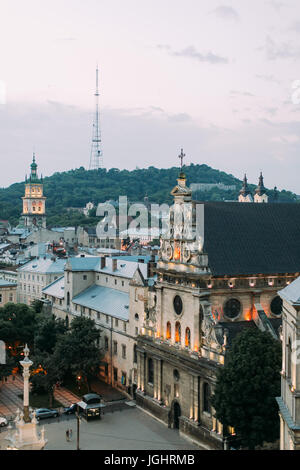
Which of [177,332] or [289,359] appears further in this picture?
[177,332]

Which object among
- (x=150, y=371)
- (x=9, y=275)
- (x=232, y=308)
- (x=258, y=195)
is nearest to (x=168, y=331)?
(x=150, y=371)

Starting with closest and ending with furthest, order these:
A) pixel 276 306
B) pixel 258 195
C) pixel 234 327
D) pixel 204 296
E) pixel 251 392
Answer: pixel 251 392 < pixel 204 296 < pixel 234 327 < pixel 276 306 < pixel 258 195

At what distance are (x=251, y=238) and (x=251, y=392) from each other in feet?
68.6

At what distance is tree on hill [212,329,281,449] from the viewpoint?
47.6m

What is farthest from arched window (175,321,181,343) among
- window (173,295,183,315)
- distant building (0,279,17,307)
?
distant building (0,279,17,307)

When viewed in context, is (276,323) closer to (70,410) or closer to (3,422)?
(70,410)

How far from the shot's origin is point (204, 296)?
59.9 meters

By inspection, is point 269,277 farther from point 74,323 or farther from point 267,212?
point 74,323

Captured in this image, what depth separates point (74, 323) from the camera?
7606 cm

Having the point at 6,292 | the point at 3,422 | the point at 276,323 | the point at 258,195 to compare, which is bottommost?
the point at 3,422

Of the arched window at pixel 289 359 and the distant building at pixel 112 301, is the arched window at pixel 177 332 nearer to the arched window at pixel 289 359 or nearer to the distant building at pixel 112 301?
the distant building at pixel 112 301

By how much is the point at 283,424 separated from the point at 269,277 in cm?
2694

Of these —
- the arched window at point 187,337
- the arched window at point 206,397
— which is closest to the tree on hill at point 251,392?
the arched window at point 206,397

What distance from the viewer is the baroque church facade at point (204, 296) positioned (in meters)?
58.8
